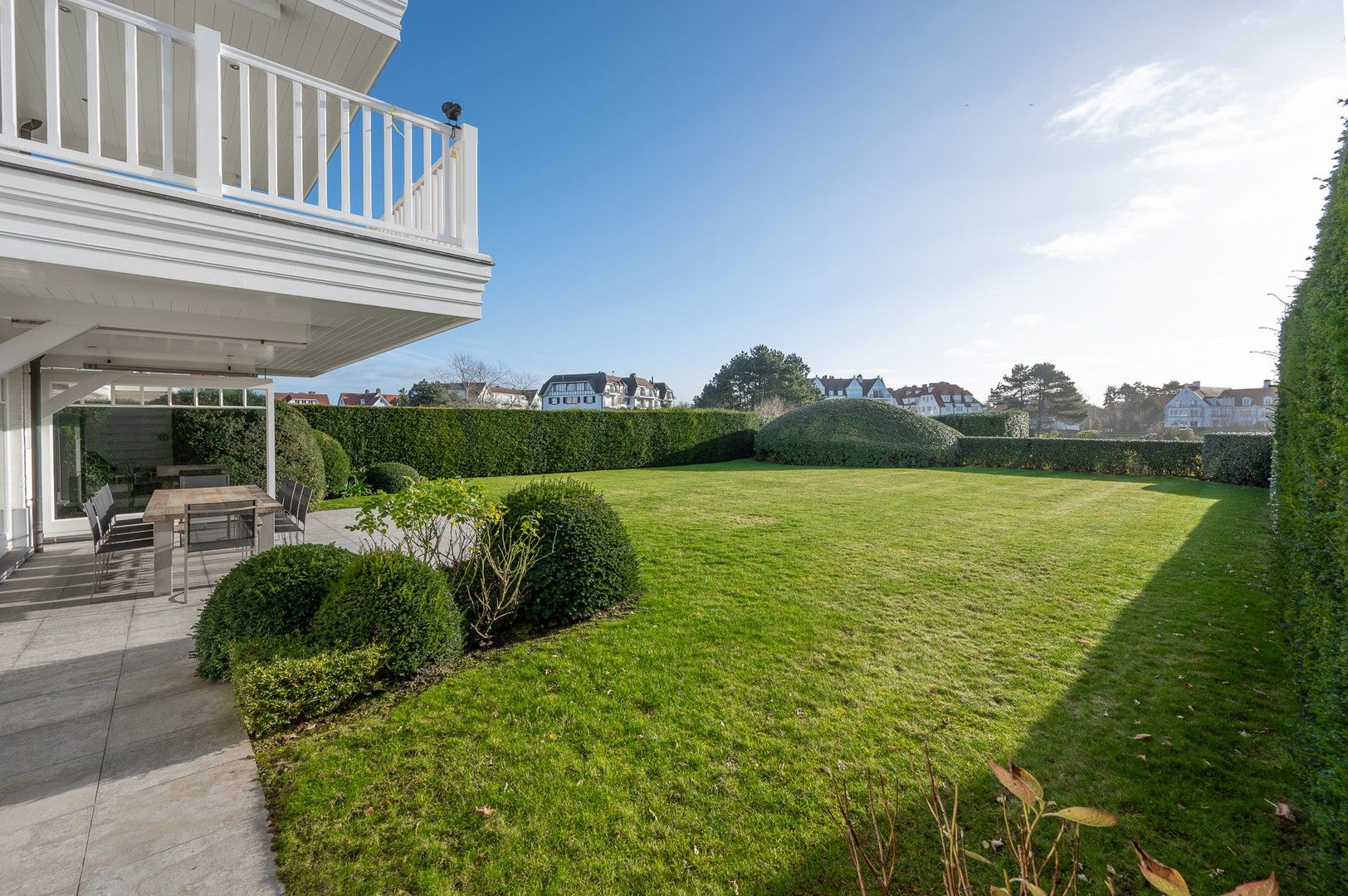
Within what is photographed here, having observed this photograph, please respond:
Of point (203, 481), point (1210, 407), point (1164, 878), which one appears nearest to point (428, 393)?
point (203, 481)

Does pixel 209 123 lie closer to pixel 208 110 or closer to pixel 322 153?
pixel 208 110

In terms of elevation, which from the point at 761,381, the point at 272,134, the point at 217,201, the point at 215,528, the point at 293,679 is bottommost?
the point at 293,679

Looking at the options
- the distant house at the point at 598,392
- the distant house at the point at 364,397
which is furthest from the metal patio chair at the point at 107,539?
the distant house at the point at 598,392

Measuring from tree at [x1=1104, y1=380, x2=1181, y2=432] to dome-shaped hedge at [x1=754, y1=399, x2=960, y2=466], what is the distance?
46.1 meters

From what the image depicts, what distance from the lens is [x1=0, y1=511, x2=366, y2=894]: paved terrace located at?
7.82 feet

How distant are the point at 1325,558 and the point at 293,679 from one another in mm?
5897

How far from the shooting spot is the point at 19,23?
14.0ft

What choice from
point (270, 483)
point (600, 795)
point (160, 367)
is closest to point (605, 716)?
point (600, 795)

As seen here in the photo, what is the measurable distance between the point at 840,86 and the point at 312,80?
8.75 metres

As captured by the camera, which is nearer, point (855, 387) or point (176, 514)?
point (176, 514)

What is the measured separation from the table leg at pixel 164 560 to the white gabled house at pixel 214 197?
1933mm

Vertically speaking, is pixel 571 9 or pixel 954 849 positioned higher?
pixel 571 9

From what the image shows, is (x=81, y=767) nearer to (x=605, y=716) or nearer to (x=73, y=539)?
(x=605, y=716)

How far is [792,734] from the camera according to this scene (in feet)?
11.1
